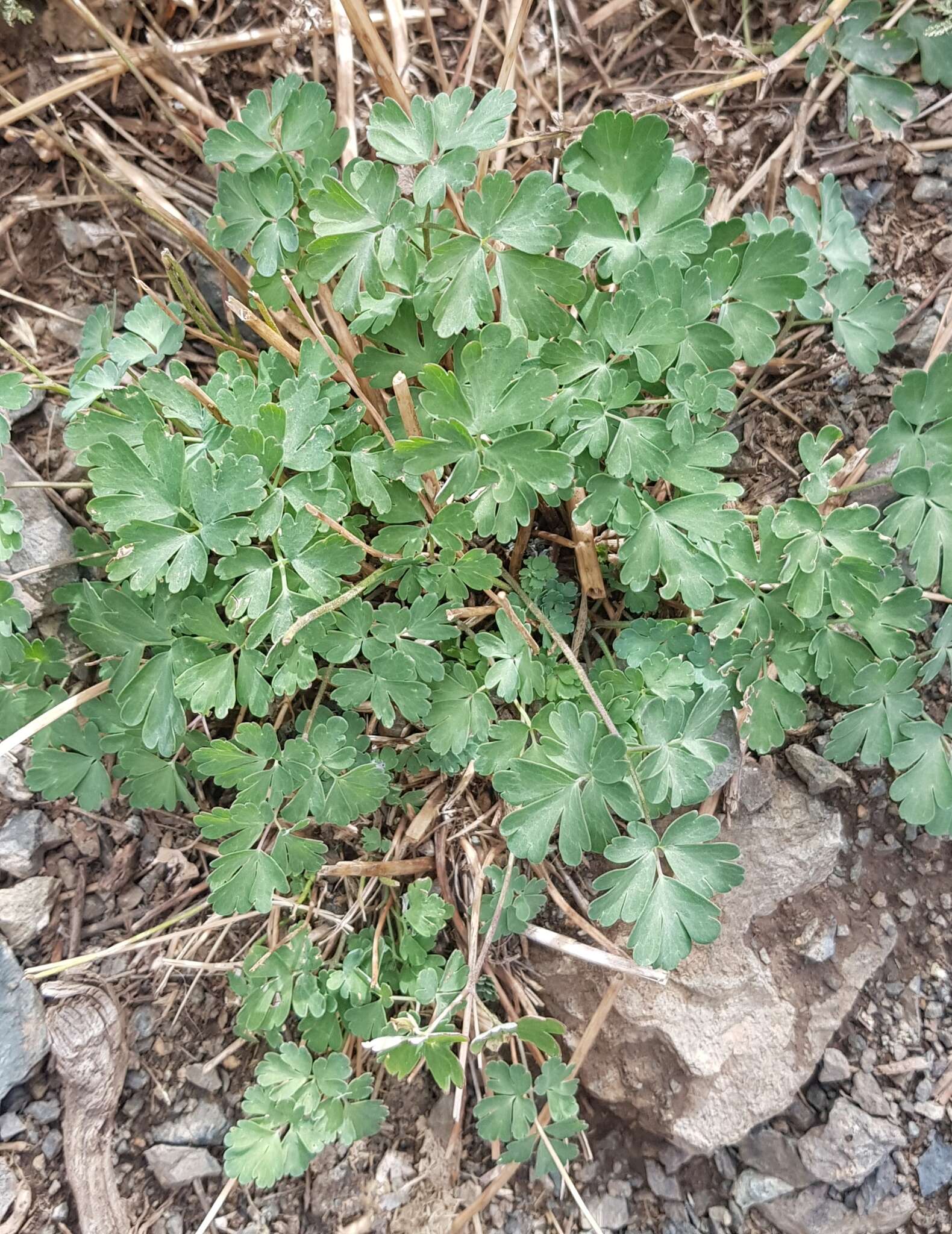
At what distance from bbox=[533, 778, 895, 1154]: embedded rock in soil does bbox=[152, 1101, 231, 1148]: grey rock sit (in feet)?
2.77

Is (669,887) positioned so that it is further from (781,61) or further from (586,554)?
(781,61)

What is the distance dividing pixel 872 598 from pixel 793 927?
91 centimetres

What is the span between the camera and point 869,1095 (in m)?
2.15

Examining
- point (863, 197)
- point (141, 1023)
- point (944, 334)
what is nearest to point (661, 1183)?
point (141, 1023)

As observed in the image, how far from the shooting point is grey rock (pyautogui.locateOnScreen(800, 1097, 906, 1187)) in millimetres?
2082

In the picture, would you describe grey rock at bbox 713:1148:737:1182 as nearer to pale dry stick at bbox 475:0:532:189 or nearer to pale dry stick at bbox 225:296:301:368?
pale dry stick at bbox 225:296:301:368

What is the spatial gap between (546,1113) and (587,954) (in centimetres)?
42

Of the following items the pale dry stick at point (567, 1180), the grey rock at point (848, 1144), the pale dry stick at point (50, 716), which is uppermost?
the pale dry stick at point (50, 716)

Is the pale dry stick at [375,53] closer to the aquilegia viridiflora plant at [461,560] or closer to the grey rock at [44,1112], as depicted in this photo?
the aquilegia viridiflora plant at [461,560]

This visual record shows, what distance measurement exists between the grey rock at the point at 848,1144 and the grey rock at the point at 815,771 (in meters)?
0.76

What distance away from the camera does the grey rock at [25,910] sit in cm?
211

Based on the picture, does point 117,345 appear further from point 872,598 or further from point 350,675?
point 872,598

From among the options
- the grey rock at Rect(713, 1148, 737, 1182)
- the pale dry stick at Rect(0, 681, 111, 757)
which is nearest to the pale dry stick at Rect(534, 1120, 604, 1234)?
the grey rock at Rect(713, 1148, 737, 1182)

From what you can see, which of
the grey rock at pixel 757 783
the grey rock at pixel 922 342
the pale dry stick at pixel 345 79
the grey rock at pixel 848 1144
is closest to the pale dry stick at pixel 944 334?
the grey rock at pixel 922 342
